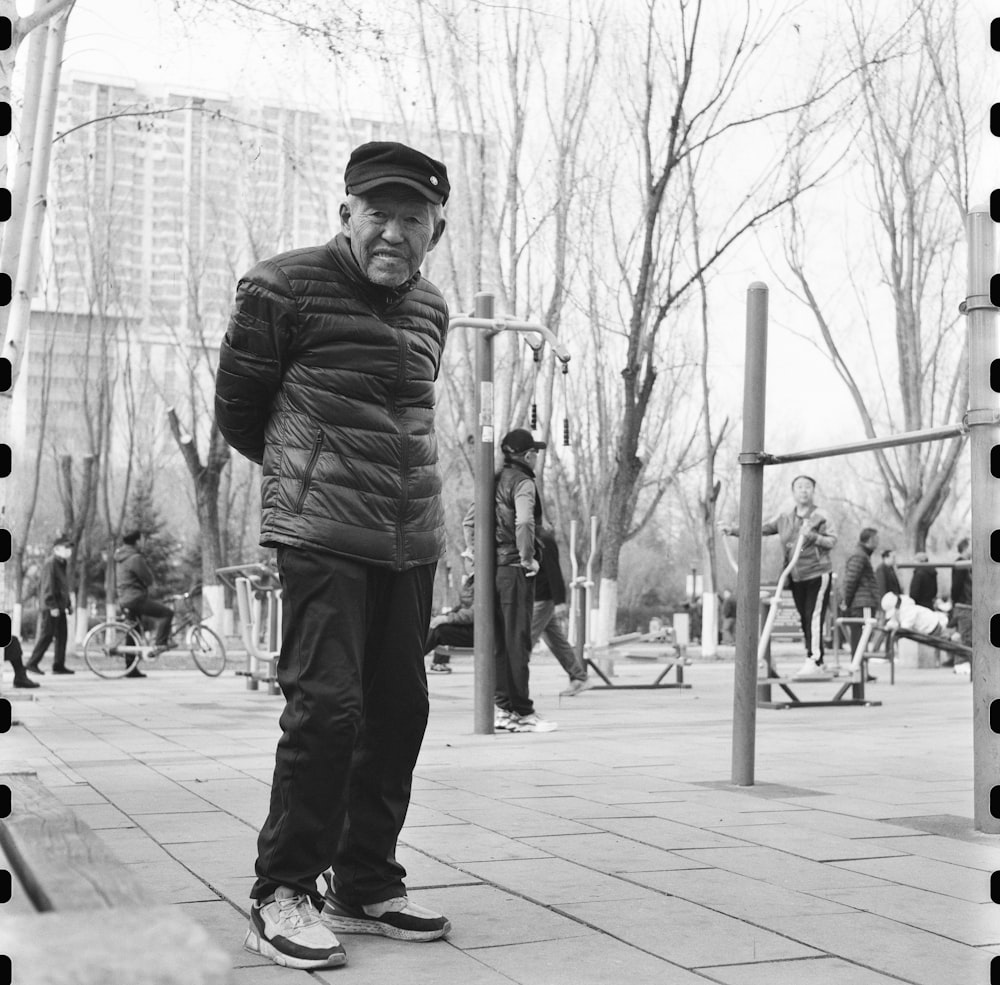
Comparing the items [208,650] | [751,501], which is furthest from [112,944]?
[208,650]

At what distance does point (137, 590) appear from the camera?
1739 centimetres

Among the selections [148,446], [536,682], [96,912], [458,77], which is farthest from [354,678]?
[148,446]

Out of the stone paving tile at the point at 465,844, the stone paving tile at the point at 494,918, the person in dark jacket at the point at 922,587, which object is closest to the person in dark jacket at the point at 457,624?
the stone paving tile at the point at 465,844

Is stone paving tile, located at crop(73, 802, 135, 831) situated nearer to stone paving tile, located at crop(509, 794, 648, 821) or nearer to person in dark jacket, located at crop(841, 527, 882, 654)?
stone paving tile, located at crop(509, 794, 648, 821)

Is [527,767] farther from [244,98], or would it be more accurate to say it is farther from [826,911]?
[244,98]

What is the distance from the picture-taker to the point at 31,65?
9219 millimetres

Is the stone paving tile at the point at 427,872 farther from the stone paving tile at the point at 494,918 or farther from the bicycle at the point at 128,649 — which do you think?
the bicycle at the point at 128,649

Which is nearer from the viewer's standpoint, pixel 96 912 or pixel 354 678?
pixel 96 912

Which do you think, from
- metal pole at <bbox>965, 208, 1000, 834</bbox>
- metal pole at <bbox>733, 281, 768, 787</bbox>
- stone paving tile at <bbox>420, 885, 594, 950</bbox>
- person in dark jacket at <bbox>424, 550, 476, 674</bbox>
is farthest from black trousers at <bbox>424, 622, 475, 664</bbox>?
stone paving tile at <bbox>420, 885, 594, 950</bbox>

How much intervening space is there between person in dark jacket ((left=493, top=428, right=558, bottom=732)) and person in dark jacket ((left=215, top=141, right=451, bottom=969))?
5.39m

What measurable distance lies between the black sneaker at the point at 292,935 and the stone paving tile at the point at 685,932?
70 cm

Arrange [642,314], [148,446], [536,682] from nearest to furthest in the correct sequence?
1. [536,682]
2. [642,314]
3. [148,446]

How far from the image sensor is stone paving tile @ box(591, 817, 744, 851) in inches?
183

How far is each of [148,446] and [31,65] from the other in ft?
70.8
